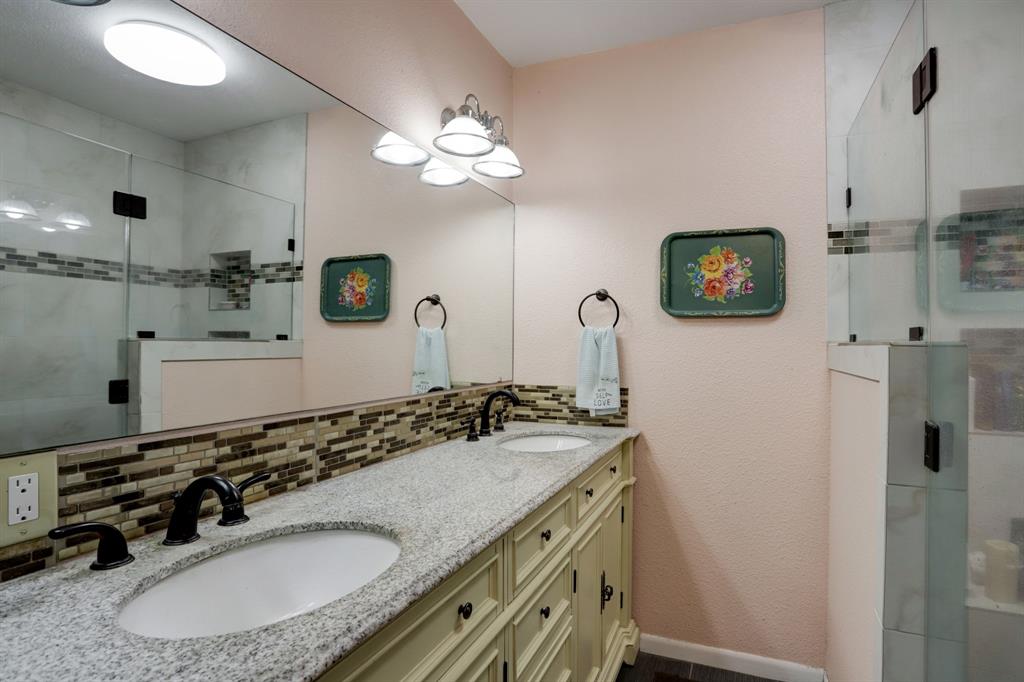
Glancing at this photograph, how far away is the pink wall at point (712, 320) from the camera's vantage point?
1999 mm

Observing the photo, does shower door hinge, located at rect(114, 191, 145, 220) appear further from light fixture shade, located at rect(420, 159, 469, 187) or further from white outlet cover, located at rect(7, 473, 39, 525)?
light fixture shade, located at rect(420, 159, 469, 187)

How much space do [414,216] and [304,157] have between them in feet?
1.73

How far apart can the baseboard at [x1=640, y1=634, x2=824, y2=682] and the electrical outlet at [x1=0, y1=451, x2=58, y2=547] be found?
217 centimetres

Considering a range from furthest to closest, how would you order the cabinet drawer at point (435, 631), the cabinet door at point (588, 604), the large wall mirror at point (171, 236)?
1. the cabinet door at point (588, 604)
2. the large wall mirror at point (171, 236)
3. the cabinet drawer at point (435, 631)

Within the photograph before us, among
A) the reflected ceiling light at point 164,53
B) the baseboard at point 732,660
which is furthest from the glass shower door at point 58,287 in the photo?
the baseboard at point 732,660

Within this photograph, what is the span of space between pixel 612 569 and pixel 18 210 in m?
1.93

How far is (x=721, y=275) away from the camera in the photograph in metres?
2.09

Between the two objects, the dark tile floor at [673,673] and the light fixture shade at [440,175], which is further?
the dark tile floor at [673,673]

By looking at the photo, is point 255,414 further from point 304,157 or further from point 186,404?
point 304,157

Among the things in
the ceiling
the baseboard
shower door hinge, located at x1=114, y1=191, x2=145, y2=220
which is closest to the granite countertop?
shower door hinge, located at x1=114, y1=191, x2=145, y2=220

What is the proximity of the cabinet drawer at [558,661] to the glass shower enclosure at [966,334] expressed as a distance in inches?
30.7

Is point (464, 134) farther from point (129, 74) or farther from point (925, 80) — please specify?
point (925, 80)

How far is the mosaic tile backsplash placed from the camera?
0.84 meters

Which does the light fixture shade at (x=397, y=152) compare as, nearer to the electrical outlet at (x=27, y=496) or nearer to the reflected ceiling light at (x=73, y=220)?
the reflected ceiling light at (x=73, y=220)
